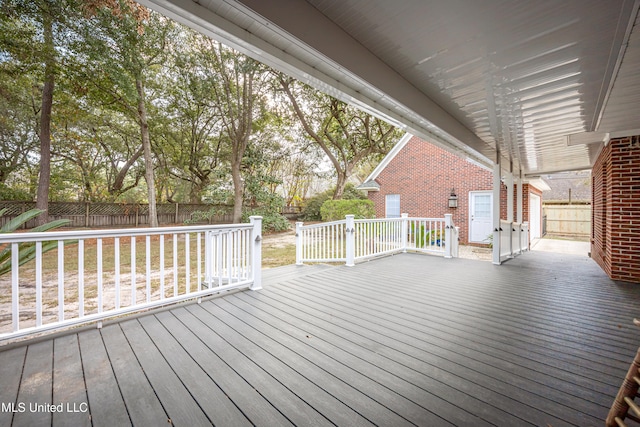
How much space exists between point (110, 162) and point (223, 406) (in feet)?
64.6

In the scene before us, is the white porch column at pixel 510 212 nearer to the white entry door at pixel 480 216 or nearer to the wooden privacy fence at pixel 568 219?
the white entry door at pixel 480 216

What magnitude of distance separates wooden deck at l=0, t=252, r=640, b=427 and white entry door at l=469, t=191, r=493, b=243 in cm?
708

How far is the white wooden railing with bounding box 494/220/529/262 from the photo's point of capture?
21.4ft

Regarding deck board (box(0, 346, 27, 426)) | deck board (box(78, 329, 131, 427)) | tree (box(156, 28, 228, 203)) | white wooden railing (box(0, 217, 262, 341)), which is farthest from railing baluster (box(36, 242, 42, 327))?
tree (box(156, 28, 228, 203))

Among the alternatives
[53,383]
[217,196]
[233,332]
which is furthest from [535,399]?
[217,196]

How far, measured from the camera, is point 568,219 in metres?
13.3

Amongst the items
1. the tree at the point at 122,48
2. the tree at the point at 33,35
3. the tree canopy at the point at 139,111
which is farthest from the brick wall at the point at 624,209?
the tree at the point at 33,35

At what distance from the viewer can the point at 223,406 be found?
5.55ft

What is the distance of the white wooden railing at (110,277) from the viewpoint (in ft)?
8.00

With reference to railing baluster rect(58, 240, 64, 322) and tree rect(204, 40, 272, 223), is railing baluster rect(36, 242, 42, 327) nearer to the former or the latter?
railing baluster rect(58, 240, 64, 322)

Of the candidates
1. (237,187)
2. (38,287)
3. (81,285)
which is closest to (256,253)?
(81,285)

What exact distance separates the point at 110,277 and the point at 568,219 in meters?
18.0

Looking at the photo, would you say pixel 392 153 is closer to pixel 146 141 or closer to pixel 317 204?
pixel 317 204

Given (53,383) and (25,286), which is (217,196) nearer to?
(25,286)
